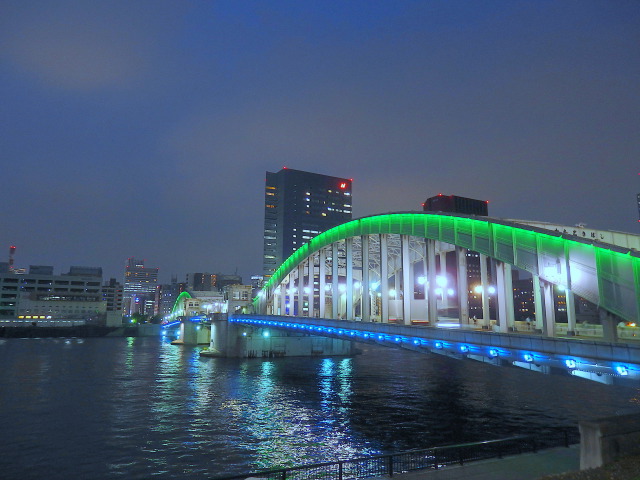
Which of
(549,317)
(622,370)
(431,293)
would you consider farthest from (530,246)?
(622,370)

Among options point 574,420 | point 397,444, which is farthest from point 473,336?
point 574,420

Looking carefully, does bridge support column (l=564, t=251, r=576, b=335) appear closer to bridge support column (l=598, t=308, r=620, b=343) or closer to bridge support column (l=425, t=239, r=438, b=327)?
bridge support column (l=598, t=308, r=620, b=343)

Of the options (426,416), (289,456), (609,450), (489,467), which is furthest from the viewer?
(426,416)

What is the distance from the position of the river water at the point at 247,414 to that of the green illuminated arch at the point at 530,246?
11.7 meters

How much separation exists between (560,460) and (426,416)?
21016 millimetres

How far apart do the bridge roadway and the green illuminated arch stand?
11.1ft

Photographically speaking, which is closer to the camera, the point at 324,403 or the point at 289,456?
the point at 289,456

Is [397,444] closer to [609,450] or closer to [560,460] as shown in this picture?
[560,460]

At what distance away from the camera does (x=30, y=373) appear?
64.9 metres

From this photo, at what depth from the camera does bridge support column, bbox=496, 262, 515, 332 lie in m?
33.7

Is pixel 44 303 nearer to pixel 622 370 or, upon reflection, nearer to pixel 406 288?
pixel 406 288

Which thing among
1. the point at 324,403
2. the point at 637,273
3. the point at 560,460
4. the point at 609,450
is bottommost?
the point at 324,403

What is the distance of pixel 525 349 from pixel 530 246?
8221mm

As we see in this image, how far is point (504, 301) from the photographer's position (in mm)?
34156
